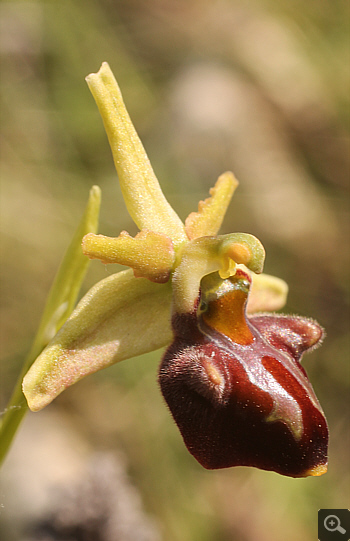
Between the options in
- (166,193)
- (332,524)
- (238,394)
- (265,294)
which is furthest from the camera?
(166,193)

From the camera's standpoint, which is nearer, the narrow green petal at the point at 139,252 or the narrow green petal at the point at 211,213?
the narrow green petal at the point at 139,252

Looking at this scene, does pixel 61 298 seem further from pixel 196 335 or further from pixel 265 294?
pixel 265 294

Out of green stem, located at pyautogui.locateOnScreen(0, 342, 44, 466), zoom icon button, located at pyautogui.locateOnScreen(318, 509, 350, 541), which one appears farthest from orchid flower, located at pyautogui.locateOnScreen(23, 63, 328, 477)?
zoom icon button, located at pyautogui.locateOnScreen(318, 509, 350, 541)

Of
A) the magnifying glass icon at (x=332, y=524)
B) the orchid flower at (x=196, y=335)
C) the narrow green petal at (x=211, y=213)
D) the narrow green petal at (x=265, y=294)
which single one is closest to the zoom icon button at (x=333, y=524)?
the magnifying glass icon at (x=332, y=524)

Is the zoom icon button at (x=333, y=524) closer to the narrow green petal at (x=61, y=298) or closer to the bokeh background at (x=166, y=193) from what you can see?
the bokeh background at (x=166, y=193)

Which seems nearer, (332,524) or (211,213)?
(211,213)

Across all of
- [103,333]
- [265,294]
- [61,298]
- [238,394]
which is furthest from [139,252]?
[265,294]
